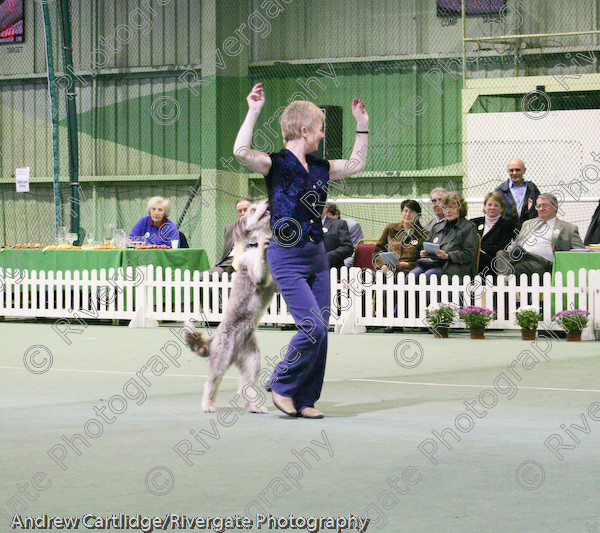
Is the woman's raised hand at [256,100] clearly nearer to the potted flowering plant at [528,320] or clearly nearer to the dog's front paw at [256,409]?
the dog's front paw at [256,409]

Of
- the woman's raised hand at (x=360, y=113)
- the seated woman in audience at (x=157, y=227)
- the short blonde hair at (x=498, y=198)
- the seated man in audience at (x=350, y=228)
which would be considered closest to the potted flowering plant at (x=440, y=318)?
the short blonde hair at (x=498, y=198)

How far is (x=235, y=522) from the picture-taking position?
132 inches

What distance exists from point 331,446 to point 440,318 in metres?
6.07

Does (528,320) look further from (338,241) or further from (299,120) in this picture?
(299,120)

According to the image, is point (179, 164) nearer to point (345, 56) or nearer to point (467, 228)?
point (345, 56)

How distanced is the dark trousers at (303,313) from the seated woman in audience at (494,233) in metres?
5.93

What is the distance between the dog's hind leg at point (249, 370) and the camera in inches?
228

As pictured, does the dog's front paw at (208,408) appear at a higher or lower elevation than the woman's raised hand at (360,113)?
lower

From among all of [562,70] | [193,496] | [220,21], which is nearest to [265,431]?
[193,496]

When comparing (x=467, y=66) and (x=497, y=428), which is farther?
(x=467, y=66)

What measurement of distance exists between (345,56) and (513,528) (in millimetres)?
17859

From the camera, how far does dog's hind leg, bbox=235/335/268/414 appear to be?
580 cm

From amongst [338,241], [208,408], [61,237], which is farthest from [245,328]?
[61,237]

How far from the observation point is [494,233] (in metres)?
11.4
